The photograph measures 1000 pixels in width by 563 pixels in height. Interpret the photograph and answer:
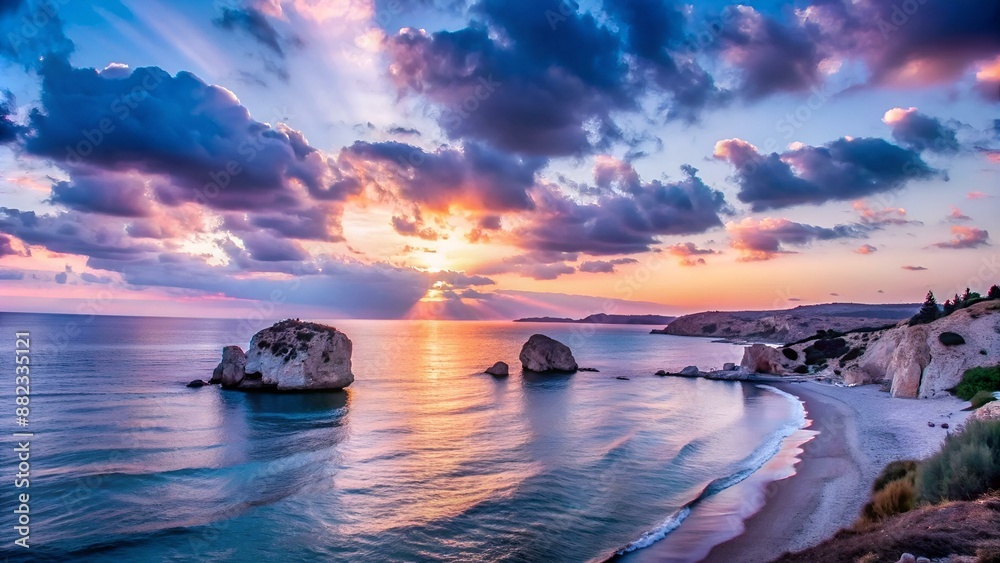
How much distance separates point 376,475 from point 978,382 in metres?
38.4

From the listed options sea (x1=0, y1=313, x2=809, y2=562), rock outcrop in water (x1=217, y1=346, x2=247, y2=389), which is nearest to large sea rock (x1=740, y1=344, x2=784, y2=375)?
sea (x1=0, y1=313, x2=809, y2=562)

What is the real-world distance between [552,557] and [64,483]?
66.0 feet

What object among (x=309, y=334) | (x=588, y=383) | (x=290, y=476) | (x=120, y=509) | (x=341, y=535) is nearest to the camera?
(x=341, y=535)

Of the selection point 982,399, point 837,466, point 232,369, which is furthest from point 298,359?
point 982,399

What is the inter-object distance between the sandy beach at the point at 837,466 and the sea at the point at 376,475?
891 mm

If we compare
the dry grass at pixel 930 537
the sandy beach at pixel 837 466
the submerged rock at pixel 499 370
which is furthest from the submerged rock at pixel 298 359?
the dry grass at pixel 930 537

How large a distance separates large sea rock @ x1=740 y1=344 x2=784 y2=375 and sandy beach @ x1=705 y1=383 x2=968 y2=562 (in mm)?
31135

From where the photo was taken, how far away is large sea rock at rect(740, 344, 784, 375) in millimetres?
69812

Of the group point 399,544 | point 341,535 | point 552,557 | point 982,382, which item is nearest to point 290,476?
point 341,535

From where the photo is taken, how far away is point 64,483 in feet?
64.2

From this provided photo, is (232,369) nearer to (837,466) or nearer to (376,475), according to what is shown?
(376,475)

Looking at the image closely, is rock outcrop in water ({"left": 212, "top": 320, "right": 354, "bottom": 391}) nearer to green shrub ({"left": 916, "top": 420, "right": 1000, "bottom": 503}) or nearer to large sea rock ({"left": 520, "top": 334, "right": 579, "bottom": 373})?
large sea rock ({"left": 520, "top": 334, "right": 579, "bottom": 373})

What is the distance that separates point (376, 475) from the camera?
874 inches

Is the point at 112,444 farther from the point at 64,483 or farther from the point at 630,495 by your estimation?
the point at 630,495
